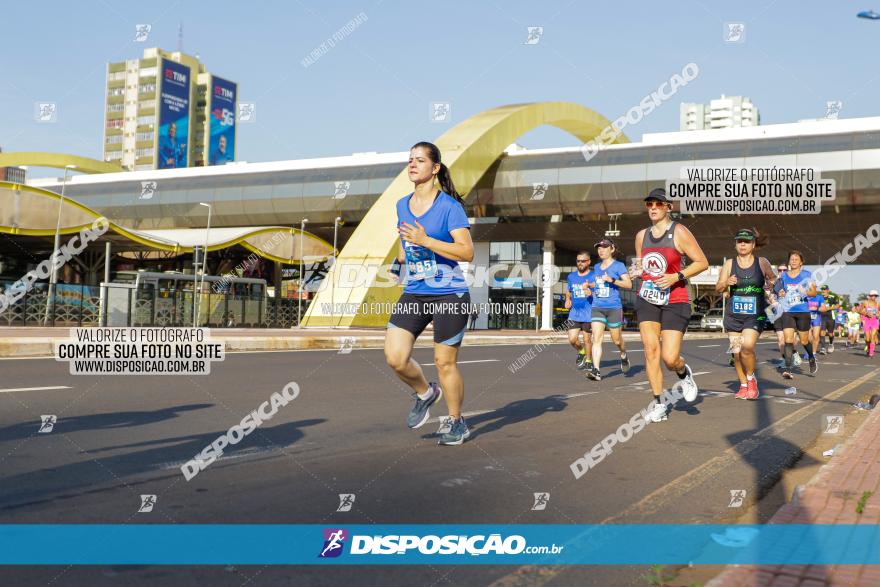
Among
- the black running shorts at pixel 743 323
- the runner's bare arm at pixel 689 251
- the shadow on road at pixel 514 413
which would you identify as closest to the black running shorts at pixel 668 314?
the runner's bare arm at pixel 689 251

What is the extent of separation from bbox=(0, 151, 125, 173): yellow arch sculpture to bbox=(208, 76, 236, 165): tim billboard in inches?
2855

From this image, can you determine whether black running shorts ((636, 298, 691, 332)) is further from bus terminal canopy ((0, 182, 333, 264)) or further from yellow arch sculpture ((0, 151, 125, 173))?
yellow arch sculpture ((0, 151, 125, 173))

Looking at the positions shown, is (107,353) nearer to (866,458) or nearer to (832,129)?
(866,458)

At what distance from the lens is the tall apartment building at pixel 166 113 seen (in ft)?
440

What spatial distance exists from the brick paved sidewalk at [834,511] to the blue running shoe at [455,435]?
7.54ft

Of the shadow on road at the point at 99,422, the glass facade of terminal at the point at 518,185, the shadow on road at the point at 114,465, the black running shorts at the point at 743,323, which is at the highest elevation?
the glass facade of terminal at the point at 518,185

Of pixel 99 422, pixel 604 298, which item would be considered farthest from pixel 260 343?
pixel 99 422

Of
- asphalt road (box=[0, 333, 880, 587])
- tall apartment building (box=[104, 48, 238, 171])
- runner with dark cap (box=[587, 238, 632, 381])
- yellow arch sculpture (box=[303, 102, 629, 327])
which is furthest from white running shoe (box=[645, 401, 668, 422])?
tall apartment building (box=[104, 48, 238, 171])

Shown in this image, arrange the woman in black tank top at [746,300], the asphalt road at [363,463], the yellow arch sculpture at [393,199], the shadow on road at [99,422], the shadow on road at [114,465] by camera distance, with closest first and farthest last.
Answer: the asphalt road at [363,463]
the shadow on road at [114,465]
the shadow on road at [99,422]
the woman in black tank top at [746,300]
the yellow arch sculpture at [393,199]

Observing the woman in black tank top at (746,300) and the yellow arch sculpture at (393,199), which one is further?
the yellow arch sculpture at (393,199)

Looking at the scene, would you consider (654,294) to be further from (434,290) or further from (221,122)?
(221,122)

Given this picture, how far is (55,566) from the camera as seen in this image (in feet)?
9.29

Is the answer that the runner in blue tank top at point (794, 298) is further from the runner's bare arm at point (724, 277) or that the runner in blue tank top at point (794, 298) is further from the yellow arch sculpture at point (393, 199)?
the yellow arch sculpture at point (393, 199)

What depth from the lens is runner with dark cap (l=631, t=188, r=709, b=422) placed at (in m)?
7.46
